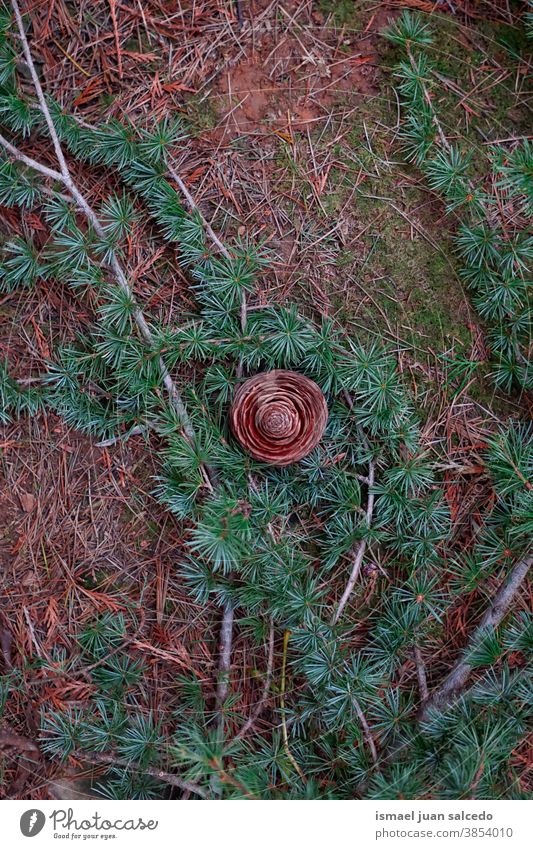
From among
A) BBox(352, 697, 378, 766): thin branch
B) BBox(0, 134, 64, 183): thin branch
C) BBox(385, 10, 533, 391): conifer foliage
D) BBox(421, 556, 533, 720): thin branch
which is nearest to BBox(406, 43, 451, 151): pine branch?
BBox(385, 10, 533, 391): conifer foliage

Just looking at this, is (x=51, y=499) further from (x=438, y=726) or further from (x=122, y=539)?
(x=438, y=726)

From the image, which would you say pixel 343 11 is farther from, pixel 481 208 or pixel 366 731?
pixel 366 731

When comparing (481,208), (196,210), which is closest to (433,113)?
(481,208)

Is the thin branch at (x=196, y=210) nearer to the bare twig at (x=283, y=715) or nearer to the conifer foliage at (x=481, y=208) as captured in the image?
the conifer foliage at (x=481, y=208)

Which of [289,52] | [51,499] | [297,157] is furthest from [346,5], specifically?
[51,499]

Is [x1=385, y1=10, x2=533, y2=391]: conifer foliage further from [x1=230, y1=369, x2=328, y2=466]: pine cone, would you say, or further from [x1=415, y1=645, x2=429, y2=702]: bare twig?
[x1=415, y1=645, x2=429, y2=702]: bare twig

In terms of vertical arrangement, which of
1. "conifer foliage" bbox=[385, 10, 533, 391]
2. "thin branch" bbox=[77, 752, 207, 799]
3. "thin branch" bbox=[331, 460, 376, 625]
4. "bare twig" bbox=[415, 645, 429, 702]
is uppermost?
"conifer foliage" bbox=[385, 10, 533, 391]
